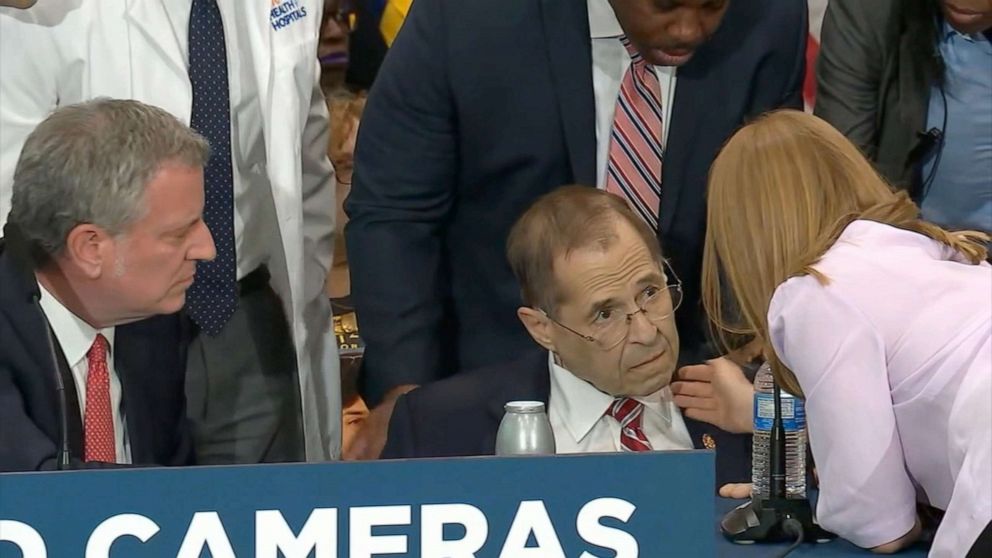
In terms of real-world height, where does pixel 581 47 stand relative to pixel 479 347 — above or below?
above

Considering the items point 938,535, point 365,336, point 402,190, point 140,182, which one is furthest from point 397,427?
point 938,535

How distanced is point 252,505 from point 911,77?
5.16ft

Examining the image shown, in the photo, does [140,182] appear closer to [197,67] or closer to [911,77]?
[197,67]

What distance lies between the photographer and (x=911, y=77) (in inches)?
103

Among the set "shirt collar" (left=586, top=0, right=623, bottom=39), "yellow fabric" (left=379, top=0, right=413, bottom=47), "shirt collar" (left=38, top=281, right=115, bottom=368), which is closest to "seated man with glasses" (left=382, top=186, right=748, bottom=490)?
"shirt collar" (left=586, top=0, right=623, bottom=39)

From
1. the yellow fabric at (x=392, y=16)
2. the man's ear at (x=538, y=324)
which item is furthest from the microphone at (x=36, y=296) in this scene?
the yellow fabric at (x=392, y=16)

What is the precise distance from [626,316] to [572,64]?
401mm

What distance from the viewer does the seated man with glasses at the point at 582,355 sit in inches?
90.2

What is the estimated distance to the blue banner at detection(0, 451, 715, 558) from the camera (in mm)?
1360

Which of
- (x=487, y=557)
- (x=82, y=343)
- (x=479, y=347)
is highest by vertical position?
(x=487, y=557)

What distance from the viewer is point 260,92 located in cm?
261

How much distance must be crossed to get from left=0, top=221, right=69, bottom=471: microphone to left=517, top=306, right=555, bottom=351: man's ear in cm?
65

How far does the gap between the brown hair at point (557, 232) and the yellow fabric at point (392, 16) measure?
1.17 m

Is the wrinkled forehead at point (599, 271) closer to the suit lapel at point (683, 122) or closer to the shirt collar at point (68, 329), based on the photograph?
the suit lapel at point (683, 122)
